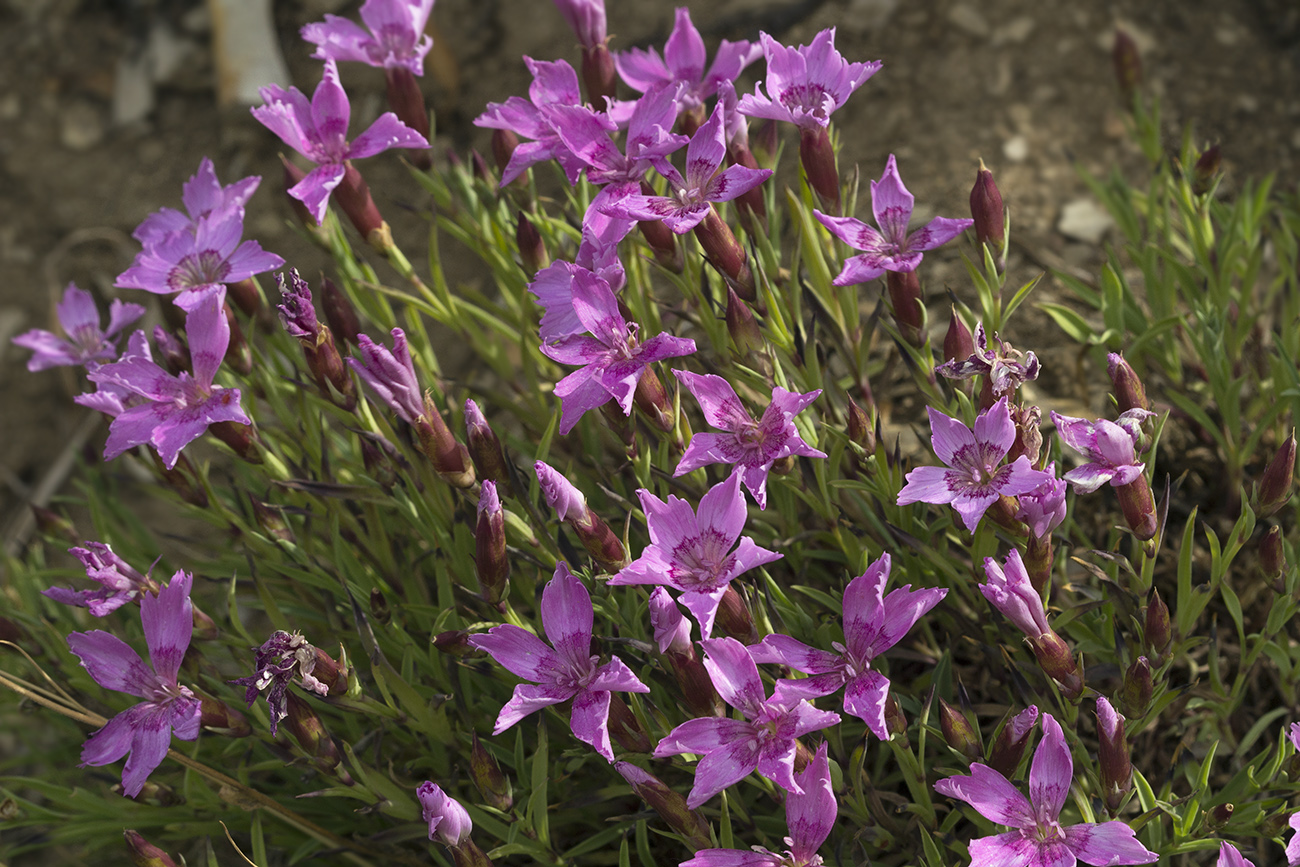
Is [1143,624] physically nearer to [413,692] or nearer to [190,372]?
[413,692]

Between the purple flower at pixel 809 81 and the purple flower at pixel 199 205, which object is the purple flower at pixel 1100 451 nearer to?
the purple flower at pixel 809 81

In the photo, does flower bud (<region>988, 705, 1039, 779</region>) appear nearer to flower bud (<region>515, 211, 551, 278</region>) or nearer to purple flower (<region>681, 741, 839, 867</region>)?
purple flower (<region>681, 741, 839, 867</region>)

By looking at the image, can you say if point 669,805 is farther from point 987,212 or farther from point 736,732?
point 987,212

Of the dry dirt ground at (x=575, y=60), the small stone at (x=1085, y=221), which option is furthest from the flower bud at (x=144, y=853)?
the small stone at (x=1085, y=221)

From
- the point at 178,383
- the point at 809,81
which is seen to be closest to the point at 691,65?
the point at 809,81

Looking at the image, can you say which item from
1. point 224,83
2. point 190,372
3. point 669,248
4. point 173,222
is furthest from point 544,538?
point 224,83
